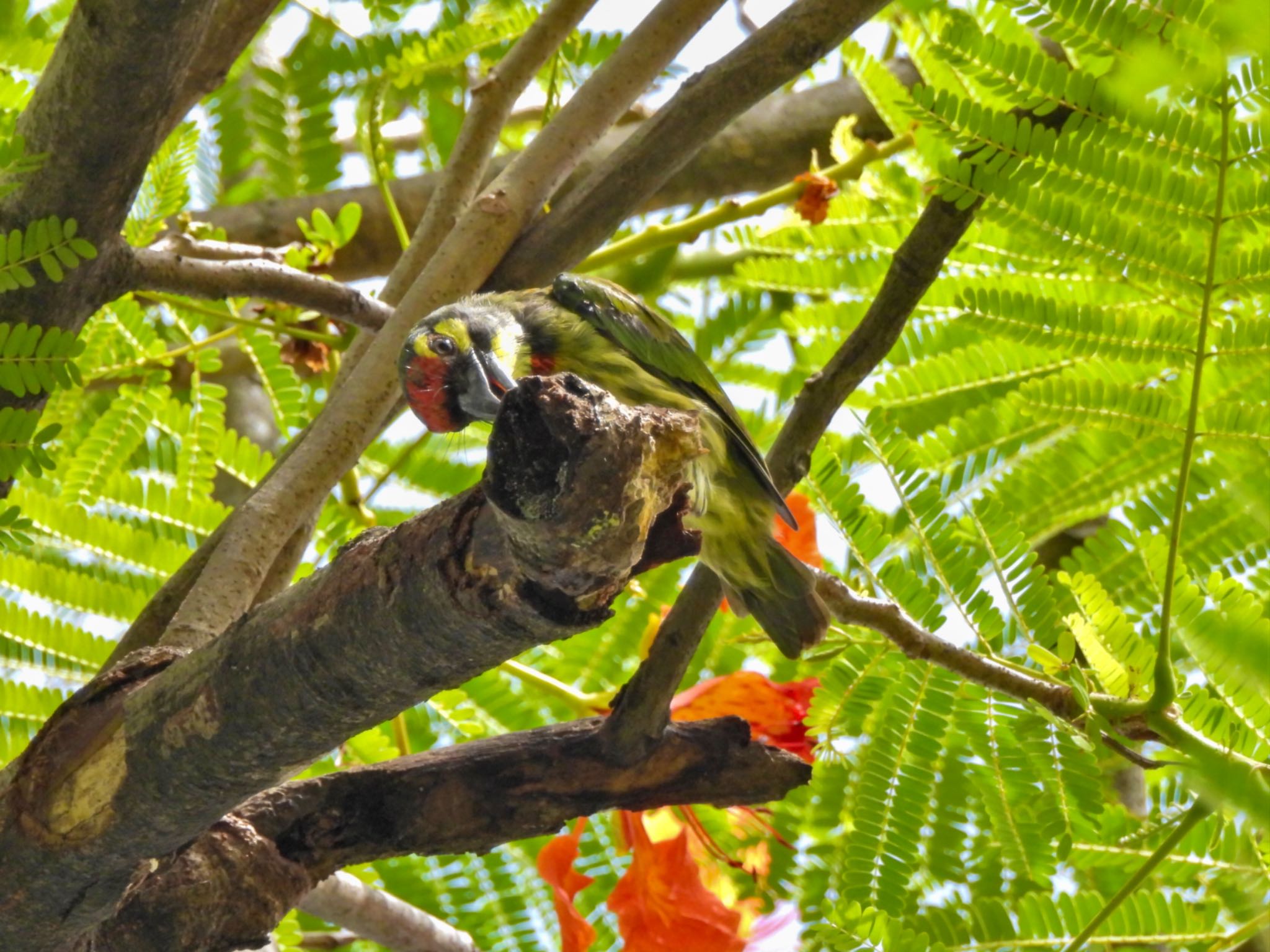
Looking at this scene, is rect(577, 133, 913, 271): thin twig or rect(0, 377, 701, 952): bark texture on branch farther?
rect(577, 133, 913, 271): thin twig

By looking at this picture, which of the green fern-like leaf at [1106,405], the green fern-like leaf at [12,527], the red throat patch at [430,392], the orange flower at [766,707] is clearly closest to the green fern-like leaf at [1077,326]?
the green fern-like leaf at [1106,405]

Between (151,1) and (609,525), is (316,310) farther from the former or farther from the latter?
(609,525)

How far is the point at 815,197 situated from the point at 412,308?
1041mm

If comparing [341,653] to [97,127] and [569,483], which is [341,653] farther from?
[97,127]

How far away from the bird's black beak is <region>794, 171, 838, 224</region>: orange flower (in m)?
0.98

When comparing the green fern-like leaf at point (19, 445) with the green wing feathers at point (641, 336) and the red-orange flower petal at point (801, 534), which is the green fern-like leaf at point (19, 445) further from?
the red-orange flower petal at point (801, 534)

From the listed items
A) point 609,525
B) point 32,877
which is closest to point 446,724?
point 32,877

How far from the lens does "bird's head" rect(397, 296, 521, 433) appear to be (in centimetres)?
230

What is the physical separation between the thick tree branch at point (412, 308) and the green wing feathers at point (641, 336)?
189 mm

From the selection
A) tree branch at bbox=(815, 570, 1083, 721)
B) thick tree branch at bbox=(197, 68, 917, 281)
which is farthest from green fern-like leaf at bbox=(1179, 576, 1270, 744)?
thick tree branch at bbox=(197, 68, 917, 281)

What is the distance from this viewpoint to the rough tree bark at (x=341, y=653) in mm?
1247

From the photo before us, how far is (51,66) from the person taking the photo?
220 centimetres

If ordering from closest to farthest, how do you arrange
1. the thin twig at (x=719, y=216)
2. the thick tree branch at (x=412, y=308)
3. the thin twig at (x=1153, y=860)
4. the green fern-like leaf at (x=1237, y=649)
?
the green fern-like leaf at (x=1237, y=649), the thin twig at (x=1153, y=860), the thick tree branch at (x=412, y=308), the thin twig at (x=719, y=216)

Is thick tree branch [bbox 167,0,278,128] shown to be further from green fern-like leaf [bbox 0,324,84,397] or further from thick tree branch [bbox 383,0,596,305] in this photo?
green fern-like leaf [bbox 0,324,84,397]
